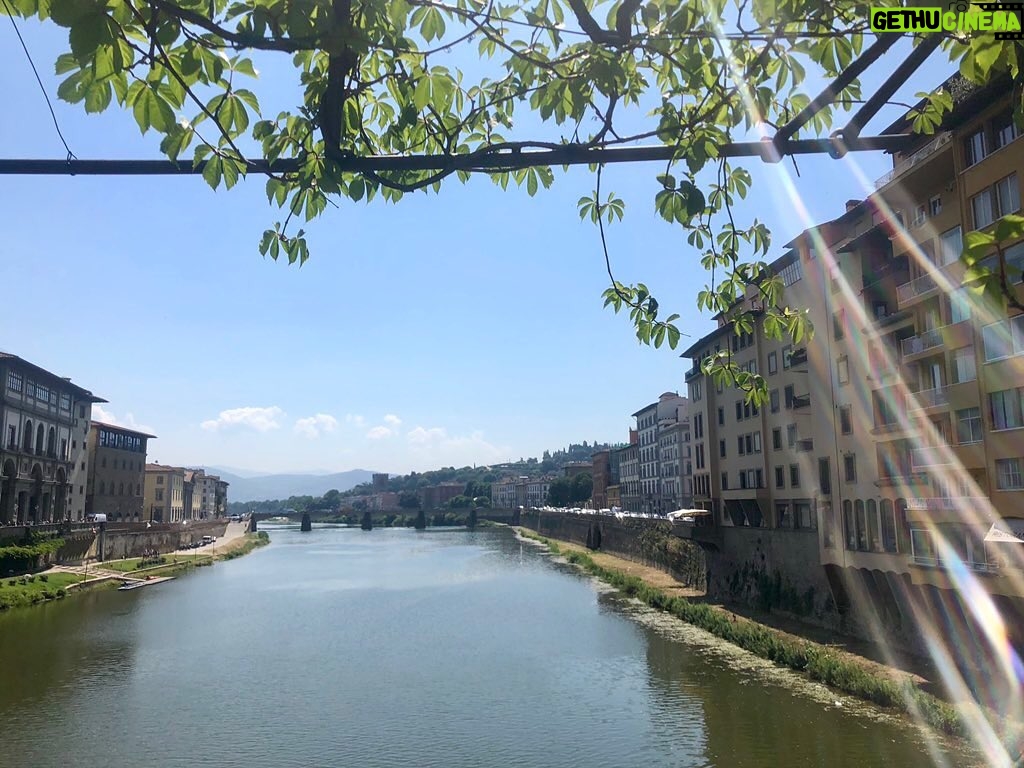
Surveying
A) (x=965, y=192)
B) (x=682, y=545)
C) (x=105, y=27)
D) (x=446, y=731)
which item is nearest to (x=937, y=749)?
(x=446, y=731)

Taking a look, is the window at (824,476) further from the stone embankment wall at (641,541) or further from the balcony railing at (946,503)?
the stone embankment wall at (641,541)

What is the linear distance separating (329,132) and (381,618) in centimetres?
4020

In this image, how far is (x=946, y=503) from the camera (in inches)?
853

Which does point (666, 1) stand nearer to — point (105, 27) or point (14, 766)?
point (105, 27)

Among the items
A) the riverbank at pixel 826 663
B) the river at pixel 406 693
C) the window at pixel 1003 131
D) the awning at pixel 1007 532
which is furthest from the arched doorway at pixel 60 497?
the window at pixel 1003 131

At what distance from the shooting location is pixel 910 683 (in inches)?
828

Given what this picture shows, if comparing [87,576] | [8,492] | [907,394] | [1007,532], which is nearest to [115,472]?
[8,492]

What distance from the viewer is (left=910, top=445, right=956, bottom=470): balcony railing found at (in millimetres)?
22156

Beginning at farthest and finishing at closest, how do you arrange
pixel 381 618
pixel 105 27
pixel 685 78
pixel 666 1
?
pixel 381 618 → pixel 685 78 → pixel 666 1 → pixel 105 27

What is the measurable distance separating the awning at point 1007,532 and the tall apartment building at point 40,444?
56.6 metres

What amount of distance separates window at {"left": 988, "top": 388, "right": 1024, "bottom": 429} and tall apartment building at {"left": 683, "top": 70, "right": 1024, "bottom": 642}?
0.14ft

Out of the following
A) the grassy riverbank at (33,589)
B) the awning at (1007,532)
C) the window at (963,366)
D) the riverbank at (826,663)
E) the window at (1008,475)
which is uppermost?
the window at (963,366)

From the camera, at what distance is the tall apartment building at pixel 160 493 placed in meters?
96.0

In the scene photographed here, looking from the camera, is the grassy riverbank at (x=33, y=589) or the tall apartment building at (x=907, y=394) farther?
the grassy riverbank at (x=33, y=589)
